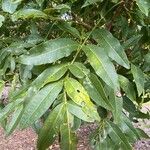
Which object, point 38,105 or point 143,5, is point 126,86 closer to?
point 143,5

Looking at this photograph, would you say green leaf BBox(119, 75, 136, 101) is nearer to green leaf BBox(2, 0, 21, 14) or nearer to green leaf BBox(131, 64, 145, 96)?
green leaf BBox(131, 64, 145, 96)

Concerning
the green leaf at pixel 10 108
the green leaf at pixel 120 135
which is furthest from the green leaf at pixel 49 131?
the green leaf at pixel 120 135

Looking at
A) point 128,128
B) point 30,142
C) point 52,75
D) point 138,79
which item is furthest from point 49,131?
point 30,142

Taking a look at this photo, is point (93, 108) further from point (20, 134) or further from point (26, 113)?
point (20, 134)

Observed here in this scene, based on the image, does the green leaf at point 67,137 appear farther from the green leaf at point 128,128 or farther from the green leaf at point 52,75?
the green leaf at point 128,128

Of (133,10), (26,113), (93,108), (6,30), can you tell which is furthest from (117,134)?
(6,30)

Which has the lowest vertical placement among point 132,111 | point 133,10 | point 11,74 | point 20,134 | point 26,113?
point 20,134
